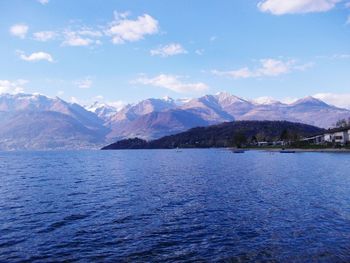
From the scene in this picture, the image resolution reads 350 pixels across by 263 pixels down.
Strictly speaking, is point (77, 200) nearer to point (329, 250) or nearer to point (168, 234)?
point (168, 234)

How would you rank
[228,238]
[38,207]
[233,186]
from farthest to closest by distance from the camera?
[233,186] < [38,207] < [228,238]

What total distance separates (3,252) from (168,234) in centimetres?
1441

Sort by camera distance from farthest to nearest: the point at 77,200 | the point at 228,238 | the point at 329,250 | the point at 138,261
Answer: the point at 77,200, the point at 228,238, the point at 329,250, the point at 138,261

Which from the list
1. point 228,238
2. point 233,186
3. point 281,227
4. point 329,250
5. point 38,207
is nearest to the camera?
point 329,250

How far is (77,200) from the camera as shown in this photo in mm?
55156

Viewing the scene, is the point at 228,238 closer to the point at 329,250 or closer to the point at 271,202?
the point at 329,250

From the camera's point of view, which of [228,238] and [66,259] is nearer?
[66,259]

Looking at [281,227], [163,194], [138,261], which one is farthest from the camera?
[163,194]

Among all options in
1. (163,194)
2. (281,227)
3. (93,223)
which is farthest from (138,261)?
(163,194)

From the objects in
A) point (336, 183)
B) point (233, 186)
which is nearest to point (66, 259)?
point (233, 186)

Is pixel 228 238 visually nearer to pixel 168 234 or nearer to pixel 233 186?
pixel 168 234

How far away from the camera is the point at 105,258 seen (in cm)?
2739

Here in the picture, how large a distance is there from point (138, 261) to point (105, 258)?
8.98 feet

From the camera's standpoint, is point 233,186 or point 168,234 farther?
point 233,186
